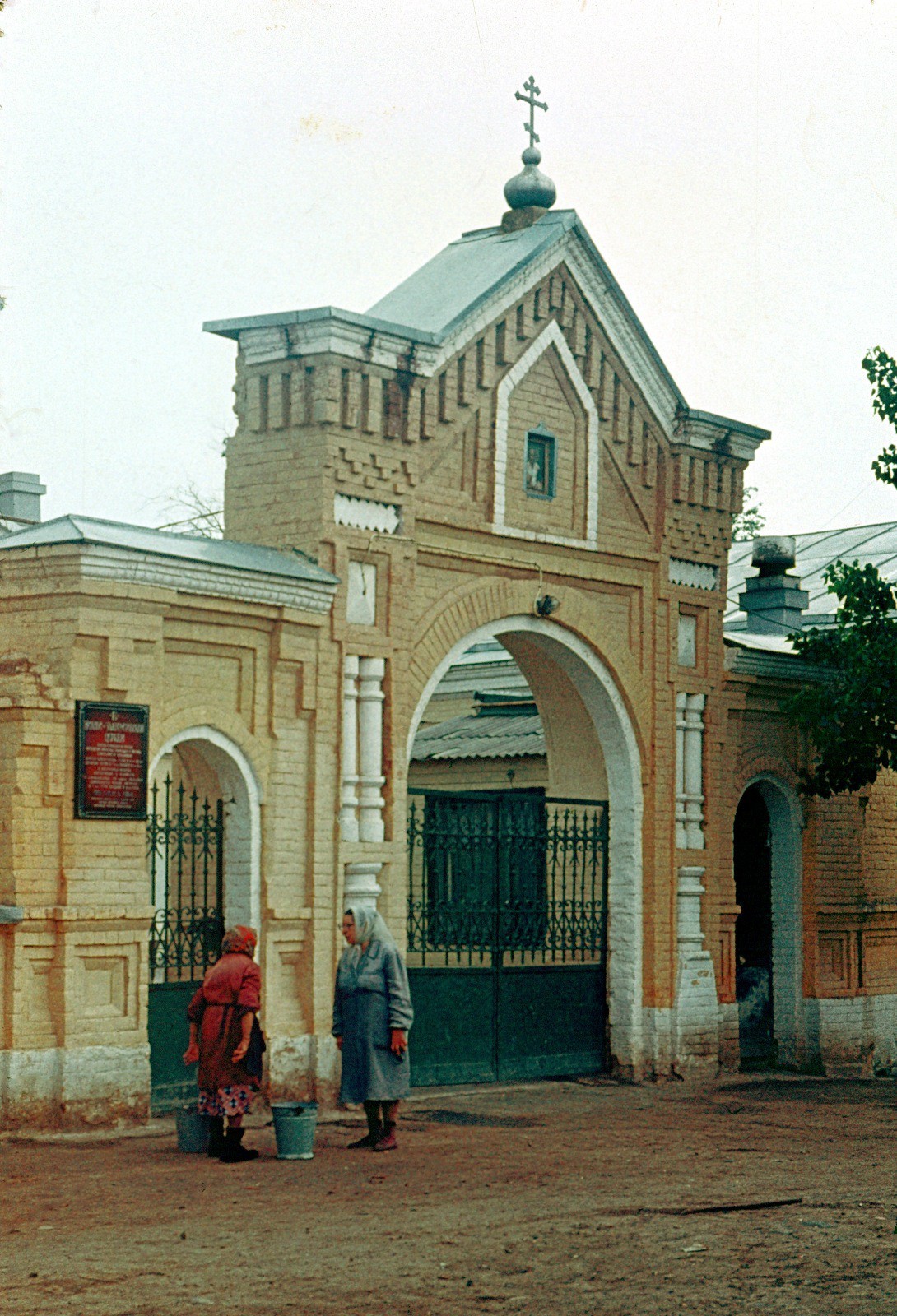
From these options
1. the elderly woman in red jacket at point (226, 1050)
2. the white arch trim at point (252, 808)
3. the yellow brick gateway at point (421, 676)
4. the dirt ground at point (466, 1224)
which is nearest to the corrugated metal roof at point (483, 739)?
the yellow brick gateway at point (421, 676)

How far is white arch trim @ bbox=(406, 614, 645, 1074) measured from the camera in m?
15.5

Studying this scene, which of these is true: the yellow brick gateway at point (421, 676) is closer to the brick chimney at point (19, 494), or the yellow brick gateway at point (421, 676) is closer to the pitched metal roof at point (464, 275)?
the pitched metal roof at point (464, 275)

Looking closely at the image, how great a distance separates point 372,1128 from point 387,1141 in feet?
0.36

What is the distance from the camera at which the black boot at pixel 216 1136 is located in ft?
33.8

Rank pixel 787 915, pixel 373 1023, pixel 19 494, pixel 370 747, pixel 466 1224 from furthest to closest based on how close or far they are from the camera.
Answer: pixel 19 494 < pixel 787 915 < pixel 370 747 < pixel 373 1023 < pixel 466 1224

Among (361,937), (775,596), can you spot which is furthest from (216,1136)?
(775,596)

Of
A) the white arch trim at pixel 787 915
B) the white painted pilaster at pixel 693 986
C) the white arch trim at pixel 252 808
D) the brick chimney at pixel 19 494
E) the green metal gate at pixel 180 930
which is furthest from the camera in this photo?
the brick chimney at pixel 19 494

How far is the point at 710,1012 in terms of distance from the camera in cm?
1602

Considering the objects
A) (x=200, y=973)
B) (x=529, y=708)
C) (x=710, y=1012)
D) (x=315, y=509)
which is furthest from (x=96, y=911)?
(x=529, y=708)

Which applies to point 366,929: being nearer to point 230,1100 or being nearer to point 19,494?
point 230,1100

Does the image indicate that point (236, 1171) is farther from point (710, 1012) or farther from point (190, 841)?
point (710, 1012)

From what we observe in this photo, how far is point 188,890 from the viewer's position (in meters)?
13.0

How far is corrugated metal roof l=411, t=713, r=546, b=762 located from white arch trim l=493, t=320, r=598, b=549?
4.69 m

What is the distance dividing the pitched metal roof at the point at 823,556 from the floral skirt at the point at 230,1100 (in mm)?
12186
